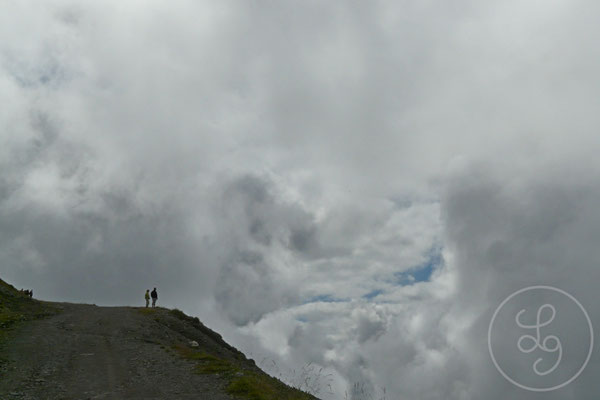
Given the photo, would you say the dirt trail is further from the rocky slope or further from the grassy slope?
the grassy slope

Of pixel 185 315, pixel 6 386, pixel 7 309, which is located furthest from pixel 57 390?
pixel 185 315

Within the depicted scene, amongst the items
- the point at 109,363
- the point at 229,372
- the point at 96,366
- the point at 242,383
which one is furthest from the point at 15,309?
the point at 242,383

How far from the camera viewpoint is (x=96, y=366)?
29.0 m

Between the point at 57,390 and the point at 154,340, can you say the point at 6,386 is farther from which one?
the point at 154,340

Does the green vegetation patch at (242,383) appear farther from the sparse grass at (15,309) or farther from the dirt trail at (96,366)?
the sparse grass at (15,309)

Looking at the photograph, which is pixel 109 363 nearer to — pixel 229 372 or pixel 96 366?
pixel 96 366

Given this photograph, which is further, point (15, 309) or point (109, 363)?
point (15, 309)

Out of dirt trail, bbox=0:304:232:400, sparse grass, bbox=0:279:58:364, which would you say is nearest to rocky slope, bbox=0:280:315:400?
dirt trail, bbox=0:304:232:400

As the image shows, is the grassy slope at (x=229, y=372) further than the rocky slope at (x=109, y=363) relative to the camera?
Yes

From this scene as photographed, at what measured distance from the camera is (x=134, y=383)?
2558cm

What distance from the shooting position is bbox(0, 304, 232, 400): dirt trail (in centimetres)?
2358

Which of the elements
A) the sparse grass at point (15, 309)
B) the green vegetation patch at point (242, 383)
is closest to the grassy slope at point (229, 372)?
the green vegetation patch at point (242, 383)

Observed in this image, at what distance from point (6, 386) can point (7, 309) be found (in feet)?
92.7

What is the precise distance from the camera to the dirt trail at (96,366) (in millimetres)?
23578
